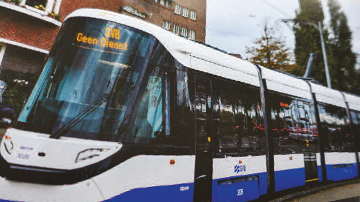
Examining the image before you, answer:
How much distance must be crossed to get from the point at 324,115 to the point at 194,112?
5.87 metres

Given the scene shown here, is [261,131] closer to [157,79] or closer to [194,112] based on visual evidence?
[194,112]

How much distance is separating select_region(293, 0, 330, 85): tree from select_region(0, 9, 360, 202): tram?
79.2 ft

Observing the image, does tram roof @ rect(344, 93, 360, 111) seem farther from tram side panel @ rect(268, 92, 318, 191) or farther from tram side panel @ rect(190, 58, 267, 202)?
tram side panel @ rect(190, 58, 267, 202)

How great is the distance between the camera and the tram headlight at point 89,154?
2572 millimetres

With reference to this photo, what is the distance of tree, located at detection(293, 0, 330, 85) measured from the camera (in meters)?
25.1

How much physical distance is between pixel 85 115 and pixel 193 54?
223cm

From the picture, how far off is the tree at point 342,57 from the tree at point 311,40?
143 cm

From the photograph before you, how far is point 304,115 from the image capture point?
20.8 ft

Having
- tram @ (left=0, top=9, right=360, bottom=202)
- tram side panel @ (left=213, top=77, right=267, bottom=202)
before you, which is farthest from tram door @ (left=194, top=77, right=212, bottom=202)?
tram side panel @ (left=213, top=77, right=267, bottom=202)

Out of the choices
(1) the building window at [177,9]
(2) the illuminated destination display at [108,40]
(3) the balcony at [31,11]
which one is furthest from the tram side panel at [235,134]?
(1) the building window at [177,9]

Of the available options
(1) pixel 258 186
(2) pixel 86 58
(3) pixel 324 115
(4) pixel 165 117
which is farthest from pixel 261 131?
(2) pixel 86 58

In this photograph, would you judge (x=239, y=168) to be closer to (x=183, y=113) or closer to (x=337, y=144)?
(x=183, y=113)

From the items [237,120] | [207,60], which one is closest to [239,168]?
[237,120]

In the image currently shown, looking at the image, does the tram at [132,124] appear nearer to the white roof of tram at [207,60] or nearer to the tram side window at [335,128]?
the white roof of tram at [207,60]
